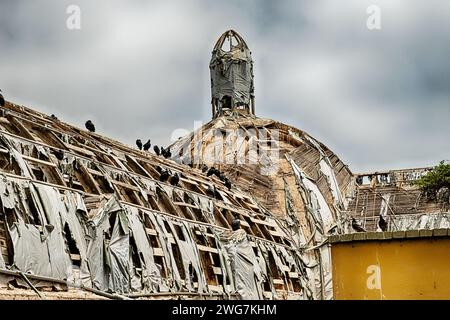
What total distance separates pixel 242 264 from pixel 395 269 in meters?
17.4

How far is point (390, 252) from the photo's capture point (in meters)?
10.6

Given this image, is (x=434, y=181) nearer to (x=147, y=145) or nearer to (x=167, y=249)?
(x=147, y=145)

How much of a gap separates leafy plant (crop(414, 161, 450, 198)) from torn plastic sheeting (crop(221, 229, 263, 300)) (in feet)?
59.0

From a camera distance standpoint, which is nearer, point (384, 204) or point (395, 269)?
point (395, 269)

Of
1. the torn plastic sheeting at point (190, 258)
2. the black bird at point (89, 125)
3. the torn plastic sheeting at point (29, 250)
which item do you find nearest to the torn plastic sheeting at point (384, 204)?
the black bird at point (89, 125)

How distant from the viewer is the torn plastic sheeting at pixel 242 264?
1073 inches

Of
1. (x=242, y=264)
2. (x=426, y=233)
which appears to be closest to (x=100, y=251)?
(x=242, y=264)

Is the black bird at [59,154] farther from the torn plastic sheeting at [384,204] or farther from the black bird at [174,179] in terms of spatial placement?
the torn plastic sheeting at [384,204]

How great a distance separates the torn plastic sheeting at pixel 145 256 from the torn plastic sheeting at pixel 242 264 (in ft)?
15.8

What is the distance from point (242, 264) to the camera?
27.7 m
